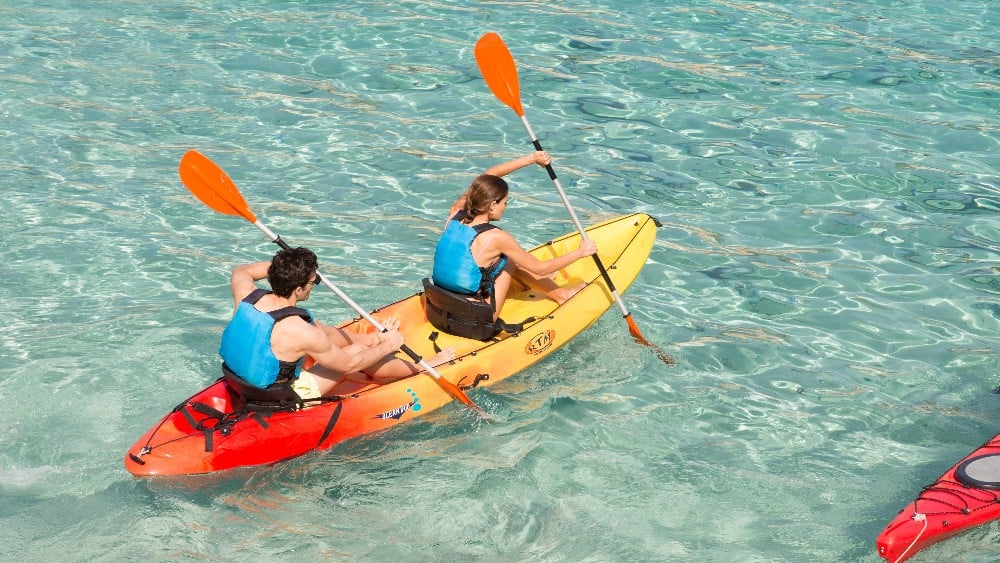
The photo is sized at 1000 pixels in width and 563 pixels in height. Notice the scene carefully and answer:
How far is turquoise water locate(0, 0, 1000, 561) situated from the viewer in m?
5.34

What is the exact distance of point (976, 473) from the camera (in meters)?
5.21

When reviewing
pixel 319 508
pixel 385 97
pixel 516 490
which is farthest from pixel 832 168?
pixel 319 508

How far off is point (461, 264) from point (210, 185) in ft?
4.98

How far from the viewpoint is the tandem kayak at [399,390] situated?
17.4 feet

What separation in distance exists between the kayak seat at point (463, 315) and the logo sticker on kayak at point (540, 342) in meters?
0.11

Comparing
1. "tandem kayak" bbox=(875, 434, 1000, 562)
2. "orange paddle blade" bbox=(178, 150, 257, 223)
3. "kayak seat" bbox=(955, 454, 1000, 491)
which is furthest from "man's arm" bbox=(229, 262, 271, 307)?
"kayak seat" bbox=(955, 454, 1000, 491)

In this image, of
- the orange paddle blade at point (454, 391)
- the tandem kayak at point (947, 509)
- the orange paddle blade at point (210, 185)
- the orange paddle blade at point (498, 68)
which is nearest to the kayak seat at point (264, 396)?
the orange paddle blade at point (454, 391)

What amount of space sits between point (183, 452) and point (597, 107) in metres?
6.70

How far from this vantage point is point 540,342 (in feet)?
21.4

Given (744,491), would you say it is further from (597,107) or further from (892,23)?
(892,23)

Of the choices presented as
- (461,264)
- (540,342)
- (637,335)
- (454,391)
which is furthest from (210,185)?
(637,335)

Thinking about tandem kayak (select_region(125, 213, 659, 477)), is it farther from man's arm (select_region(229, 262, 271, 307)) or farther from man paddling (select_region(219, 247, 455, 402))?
man's arm (select_region(229, 262, 271, 307))

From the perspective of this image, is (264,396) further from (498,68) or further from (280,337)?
(498,68)

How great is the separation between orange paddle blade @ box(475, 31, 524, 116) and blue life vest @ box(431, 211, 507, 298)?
4.43 feet
